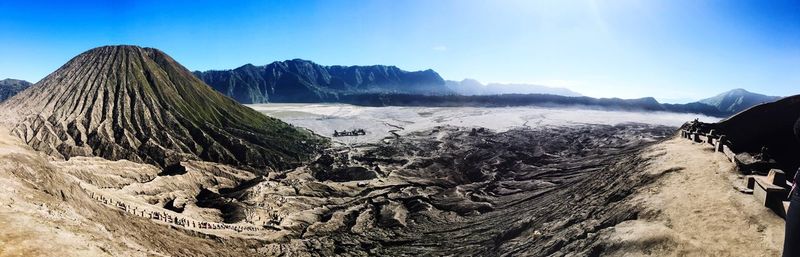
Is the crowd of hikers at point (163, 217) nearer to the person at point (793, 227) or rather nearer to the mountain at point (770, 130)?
the person at point (793, 227)

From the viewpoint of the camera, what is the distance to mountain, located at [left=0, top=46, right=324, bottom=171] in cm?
4550

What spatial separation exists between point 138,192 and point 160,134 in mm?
20292

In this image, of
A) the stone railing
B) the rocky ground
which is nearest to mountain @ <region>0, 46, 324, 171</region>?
the rocky ground

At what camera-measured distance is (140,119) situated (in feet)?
172

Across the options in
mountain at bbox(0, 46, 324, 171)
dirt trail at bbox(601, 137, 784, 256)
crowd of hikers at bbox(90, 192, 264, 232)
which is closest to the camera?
dirt trail at bbox(601, 137, 784, 256)

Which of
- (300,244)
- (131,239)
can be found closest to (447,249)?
(300,244)

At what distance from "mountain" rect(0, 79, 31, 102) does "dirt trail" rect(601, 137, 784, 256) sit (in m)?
220

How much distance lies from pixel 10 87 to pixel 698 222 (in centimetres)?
24085

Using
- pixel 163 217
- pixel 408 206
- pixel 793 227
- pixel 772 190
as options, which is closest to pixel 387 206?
pixel 408 206

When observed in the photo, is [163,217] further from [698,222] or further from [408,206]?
[698,222]

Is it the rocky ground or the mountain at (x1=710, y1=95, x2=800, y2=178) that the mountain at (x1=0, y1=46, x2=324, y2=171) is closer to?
the rocky ground

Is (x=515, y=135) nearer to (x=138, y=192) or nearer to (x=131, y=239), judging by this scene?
(x=138, y=192)

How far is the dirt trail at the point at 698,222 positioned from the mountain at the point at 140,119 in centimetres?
4134

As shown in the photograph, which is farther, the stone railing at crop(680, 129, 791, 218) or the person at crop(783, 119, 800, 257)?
the stone railing at crop(680, 129, 791, 218)
